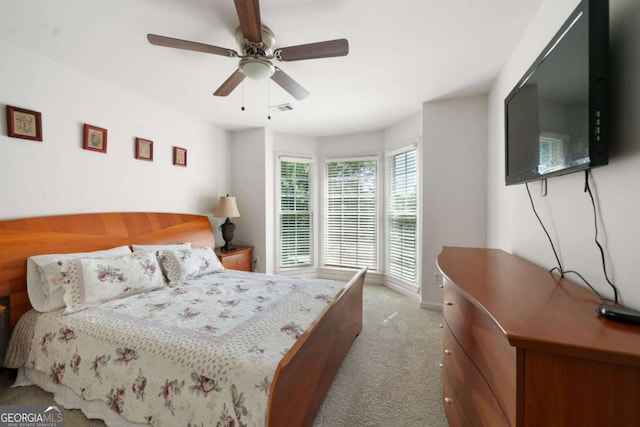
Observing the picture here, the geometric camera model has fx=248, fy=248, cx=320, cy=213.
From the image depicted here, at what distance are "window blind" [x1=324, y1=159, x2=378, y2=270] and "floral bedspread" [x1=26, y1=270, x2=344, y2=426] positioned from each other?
7.70 ft

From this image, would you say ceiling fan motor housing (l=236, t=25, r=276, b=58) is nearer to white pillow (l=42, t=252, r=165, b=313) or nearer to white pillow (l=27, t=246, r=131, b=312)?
white pillow (l=42, t=252, r=165, b=313)

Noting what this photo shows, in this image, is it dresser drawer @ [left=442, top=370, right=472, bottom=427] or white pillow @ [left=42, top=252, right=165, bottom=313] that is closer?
dresser drawer @ [left=442, top=370, right=472, bottom=427]

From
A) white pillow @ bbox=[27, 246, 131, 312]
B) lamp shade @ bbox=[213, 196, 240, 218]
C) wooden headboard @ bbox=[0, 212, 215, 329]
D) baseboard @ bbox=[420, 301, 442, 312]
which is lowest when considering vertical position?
baseboard @ bbox=[420, 301, 442, 312]

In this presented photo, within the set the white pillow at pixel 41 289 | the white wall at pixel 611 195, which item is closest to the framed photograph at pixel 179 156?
the white pillow at pixel 41 289

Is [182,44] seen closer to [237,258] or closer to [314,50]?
[314,50]

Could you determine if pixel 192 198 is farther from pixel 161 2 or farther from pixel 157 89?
pixel 161 2

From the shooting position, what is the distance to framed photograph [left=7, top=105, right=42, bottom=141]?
194 cm

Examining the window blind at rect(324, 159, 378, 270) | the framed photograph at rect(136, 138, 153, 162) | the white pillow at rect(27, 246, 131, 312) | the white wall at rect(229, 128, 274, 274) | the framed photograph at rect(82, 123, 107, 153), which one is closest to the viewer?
the white pillow at rect(27, 246, 131, 312)

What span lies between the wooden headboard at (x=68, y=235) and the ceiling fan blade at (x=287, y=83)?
219 centimetres

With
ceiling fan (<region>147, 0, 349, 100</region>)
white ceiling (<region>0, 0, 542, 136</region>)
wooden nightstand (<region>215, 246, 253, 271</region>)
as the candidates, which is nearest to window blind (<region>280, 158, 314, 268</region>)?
wooden nightstand (<region>215, 246, 253, 271</region>)

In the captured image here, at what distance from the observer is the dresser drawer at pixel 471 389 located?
0.87 meters

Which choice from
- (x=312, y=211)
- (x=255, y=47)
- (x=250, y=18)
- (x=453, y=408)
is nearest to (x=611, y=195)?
(x=453, y=408)

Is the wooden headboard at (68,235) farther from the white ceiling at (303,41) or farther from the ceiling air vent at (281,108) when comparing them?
the ceiling air vent at (281,108)

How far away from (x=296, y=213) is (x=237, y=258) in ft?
4.29
